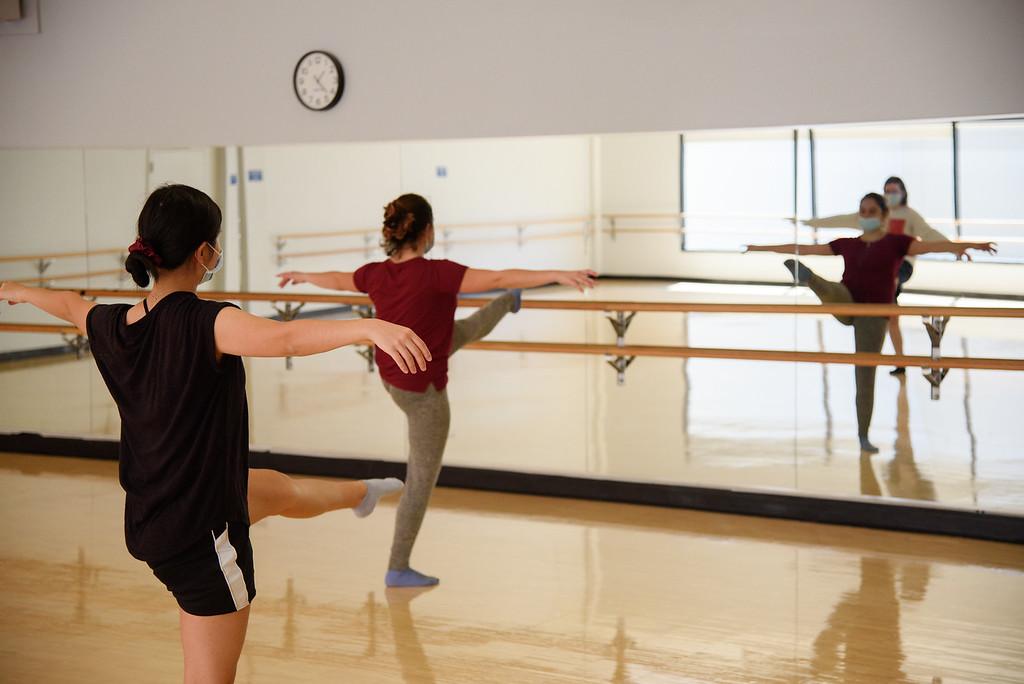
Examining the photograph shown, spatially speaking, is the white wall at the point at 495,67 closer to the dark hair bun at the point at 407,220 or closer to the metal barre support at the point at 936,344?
the metal barre support at the point at 936,344

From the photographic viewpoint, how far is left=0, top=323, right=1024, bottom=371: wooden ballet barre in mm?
4719

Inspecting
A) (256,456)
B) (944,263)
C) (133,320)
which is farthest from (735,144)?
(133,320)

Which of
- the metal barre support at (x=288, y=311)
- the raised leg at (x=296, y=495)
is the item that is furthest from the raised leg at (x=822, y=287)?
the metal barre support at (x=288, y=311)

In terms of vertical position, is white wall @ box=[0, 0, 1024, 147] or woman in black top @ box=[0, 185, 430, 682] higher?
white wall @ box=[0, 0, 1024, 147]

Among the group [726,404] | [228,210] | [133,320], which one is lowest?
[726,404]

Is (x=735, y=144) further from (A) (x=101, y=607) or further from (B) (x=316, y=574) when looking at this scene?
(A) (x=101, y=607)

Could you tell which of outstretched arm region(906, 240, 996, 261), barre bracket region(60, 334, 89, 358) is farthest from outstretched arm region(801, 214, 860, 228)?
barre bracket region(60, 334, 89, 358)

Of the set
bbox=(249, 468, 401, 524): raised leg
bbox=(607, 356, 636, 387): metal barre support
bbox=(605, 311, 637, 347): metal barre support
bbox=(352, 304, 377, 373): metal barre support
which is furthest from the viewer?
bbox=(352, 304, 377, 373): metal barre support

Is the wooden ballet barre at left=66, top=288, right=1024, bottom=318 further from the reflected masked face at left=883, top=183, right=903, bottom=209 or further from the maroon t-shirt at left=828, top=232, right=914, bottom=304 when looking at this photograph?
the reflected masked face at left=883, top=183, right=903, bottom=209

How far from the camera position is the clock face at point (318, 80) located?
5781 millimetres

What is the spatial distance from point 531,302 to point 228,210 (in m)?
1.81

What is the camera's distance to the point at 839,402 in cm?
517

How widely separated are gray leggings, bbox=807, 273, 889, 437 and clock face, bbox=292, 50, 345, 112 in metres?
2.49

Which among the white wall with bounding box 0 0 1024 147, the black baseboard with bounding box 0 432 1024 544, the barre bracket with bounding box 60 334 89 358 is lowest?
the black baseboard with bounding box 0 432 1024 544
